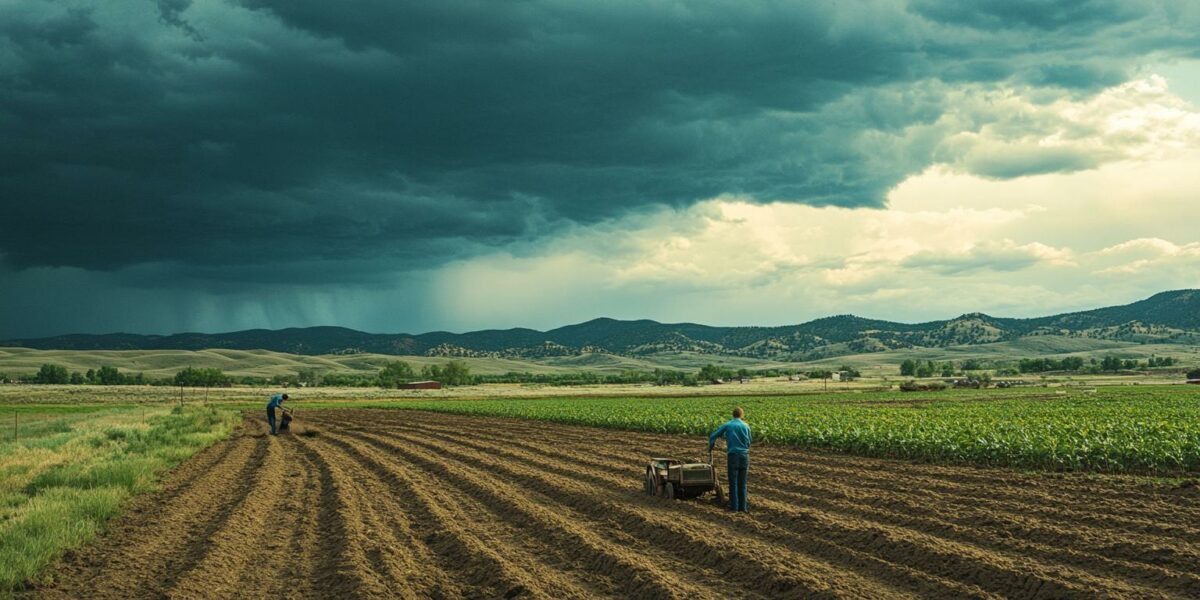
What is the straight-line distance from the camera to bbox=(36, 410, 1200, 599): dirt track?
12773 millimetres

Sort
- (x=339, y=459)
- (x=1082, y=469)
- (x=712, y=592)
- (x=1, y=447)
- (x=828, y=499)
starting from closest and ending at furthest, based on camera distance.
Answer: (x=712, y=592) < (x=828, y=499) < (x=1082, y=469) < (x=339, y=459) < (x=1, y=447)

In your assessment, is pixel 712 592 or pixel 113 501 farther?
pixel 113 501

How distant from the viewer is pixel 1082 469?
25.3 m

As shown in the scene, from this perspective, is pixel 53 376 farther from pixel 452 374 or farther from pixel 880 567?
pixel 880 567

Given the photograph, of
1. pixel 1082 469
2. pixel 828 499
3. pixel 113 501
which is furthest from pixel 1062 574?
pixel 113 501

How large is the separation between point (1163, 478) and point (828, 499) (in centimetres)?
996

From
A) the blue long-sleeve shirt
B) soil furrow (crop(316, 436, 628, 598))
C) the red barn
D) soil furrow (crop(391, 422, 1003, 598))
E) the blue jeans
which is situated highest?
the blue long-sleeve shirt

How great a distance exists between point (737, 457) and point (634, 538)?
3222mm

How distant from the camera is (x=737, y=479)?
18562 millimetres

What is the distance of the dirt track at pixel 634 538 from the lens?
503 inches

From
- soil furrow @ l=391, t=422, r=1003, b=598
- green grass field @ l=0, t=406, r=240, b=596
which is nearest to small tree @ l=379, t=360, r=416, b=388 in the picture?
green grass field @ l=0, t=406, r=240, b=596

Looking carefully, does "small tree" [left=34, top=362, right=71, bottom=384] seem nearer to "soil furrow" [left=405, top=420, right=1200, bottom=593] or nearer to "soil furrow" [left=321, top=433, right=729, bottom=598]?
"soil furrow" [left=321, top=433, right=729, bottom=598]

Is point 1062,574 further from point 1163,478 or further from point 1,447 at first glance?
point 1,447

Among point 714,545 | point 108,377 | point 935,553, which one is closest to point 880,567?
point 935,553
